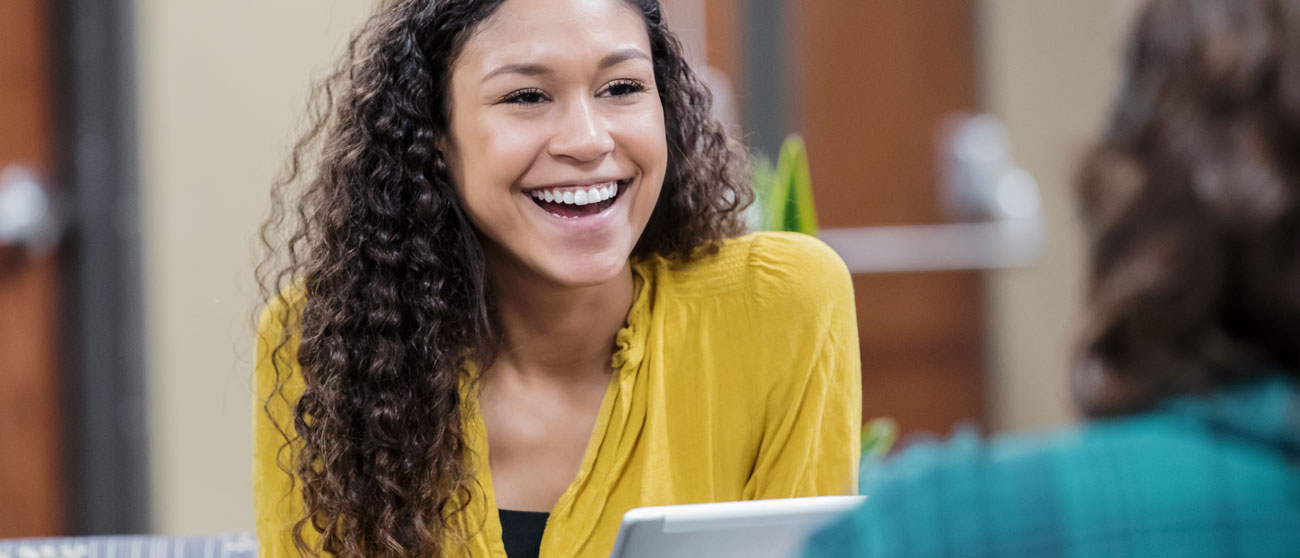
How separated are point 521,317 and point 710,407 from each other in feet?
0.82

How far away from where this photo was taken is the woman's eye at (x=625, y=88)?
1451 millimetres

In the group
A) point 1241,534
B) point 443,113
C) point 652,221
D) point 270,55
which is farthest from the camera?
point 270,55

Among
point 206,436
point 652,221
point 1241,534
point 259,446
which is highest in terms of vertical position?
point 652,221

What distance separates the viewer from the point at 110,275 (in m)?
2.66

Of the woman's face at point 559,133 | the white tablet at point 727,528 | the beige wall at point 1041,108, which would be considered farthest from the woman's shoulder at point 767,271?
the beige wall at point 1041,108

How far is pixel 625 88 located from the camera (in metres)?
1.46

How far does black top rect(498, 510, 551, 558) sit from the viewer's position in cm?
144

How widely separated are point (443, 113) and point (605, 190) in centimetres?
21

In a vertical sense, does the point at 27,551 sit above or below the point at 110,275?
below

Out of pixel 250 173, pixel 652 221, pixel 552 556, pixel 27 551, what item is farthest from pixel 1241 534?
pixel 250 173

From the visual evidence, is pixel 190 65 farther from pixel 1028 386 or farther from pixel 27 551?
pixel 1028 386

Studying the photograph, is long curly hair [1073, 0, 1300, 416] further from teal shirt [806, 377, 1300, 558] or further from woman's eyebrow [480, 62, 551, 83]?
woman's eyebrow [480, 62, 551, 83]

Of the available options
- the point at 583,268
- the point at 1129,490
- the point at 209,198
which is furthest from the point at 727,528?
the point at 209,198

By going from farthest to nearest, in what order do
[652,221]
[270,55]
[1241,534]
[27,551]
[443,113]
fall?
[270,55] → [652,221] → [443,113] → [27,551] → [1241,534]
